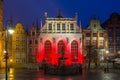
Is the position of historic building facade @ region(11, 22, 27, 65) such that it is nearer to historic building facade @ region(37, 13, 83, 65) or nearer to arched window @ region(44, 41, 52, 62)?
historic building facade @ region(37, 13, 83, 65)

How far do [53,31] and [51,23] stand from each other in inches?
92.9

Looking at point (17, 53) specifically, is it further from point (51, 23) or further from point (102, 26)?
point (102, 26)

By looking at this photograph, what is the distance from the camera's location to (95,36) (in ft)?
341

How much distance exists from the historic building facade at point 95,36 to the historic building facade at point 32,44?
13.6 meters

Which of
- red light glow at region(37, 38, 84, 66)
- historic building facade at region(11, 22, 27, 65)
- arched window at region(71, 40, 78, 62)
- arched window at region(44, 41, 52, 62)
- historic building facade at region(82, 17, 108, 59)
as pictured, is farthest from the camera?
historic building facade at region(82, 17, 108, 59)

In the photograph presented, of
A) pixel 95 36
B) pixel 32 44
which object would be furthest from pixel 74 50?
pixel 32 44

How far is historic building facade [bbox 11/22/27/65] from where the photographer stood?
10150 cm

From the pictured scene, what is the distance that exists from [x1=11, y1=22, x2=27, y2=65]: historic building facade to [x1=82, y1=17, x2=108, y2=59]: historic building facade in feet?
55.2

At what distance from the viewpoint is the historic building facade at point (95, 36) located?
10269 centimetres

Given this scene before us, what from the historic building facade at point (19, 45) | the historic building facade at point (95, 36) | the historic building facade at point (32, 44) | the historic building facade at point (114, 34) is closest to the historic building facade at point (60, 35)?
the historic building facade at point (32, 44)

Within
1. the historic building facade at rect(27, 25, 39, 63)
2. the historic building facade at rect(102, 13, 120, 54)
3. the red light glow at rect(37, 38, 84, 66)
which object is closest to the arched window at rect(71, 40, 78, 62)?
the red light glow at rect(37, 38, 84, 66)

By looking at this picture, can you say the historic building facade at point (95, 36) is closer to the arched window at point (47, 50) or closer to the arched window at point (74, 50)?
the arched window at point (74, 50)

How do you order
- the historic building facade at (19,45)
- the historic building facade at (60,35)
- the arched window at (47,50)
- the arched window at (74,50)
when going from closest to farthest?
the arched window at (74,50)
the arched window at (47,50)
the historic building facade at (19,45)
the historic building facade at (60,35)

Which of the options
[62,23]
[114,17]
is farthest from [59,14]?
[114,17]
